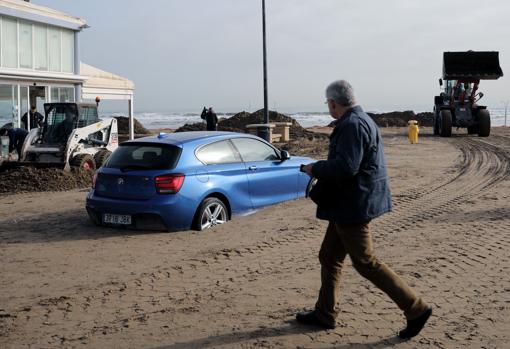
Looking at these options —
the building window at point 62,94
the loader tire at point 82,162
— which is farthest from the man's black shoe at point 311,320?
the building window at point 62,94

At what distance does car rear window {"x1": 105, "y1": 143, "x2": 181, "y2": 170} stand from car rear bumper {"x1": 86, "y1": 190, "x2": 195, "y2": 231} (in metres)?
0.47

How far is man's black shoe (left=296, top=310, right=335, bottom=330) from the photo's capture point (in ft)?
16.0

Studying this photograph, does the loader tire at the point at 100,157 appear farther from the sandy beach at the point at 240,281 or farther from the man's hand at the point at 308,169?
the man's hand at the point at 308,169

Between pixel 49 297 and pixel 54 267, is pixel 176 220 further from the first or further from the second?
pixel 49 297

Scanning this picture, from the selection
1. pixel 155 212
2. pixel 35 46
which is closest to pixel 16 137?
pixel 35 46

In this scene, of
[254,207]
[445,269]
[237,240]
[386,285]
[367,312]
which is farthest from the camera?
[254,207]

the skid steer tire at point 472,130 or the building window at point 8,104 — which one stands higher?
the building window at point 8,104

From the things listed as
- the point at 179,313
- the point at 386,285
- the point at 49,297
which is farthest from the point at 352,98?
the point at 49,297

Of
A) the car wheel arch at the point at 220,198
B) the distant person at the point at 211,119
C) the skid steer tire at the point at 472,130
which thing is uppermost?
the distant person at the point at 211,119

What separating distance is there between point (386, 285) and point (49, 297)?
10.4 ft

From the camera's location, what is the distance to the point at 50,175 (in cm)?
1482

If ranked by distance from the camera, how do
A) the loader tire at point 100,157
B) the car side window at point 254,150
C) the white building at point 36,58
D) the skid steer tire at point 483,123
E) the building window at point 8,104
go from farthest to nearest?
the skid steer tire at point 483,123
the white building at point 36,58
the building window at point 8,104
the loader tire at point 100,157
the car side window at point 254,150

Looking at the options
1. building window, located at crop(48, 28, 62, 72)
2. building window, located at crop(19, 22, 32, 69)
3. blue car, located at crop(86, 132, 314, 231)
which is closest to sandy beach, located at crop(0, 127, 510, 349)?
blue car, located at crop(86, 132, 314, 231)

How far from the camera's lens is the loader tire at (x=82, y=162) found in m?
15.4
